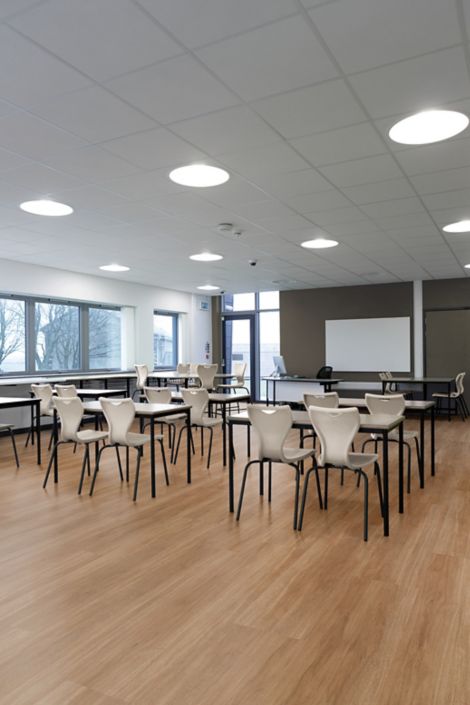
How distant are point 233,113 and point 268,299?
1021 cm

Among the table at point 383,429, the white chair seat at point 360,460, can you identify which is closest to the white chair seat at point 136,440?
the table at point 383,429

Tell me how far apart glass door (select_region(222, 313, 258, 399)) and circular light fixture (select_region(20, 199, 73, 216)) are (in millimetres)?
8422

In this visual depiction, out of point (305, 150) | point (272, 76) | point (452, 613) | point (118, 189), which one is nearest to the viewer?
point (452, 613)

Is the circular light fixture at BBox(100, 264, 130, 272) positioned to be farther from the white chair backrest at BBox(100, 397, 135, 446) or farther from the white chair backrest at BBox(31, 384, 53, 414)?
the white chair backrest at BBox(100, 397, 135, 446)

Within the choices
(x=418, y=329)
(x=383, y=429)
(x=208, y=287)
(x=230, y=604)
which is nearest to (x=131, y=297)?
(x=208, y=287)

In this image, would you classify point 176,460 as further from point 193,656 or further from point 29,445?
point 193,656

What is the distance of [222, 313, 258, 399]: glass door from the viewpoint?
13828mm

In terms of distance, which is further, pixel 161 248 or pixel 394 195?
pixel 161 248

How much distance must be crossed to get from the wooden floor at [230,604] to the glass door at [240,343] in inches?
363

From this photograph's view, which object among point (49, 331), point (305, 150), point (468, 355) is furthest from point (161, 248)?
point (468, 355)

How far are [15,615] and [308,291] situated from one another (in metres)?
10.9

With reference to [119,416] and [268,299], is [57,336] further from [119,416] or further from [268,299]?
Answer: [119,416]

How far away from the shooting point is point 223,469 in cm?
591

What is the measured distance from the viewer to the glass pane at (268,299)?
1342 centimetres
